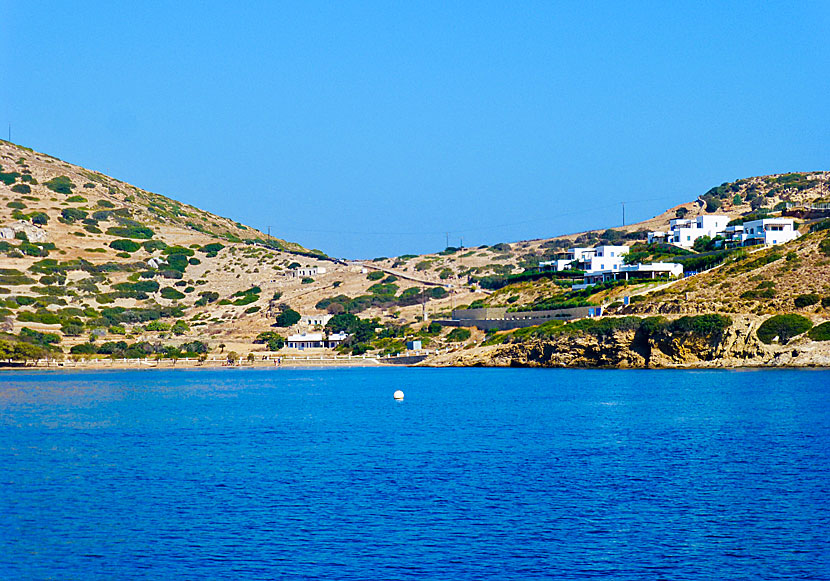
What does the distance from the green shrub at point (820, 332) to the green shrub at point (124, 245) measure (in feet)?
400

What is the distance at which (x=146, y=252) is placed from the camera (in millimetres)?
168000

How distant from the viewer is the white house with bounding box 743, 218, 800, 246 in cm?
12019

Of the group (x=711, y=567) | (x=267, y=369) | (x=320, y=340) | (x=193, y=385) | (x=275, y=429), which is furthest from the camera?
(x=320, y=340)

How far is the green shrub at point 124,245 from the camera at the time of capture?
166250 millimetres

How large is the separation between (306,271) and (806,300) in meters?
98.4

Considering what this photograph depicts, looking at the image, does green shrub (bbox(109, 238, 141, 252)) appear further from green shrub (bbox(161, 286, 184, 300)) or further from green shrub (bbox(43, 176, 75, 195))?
green shrub (bbox(43, 176, 75, 195))

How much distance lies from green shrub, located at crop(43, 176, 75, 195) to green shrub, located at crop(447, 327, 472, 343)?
109035 millimetres

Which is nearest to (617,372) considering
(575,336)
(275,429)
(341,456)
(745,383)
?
(575,336)

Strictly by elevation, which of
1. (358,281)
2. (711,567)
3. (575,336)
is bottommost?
(711,567)

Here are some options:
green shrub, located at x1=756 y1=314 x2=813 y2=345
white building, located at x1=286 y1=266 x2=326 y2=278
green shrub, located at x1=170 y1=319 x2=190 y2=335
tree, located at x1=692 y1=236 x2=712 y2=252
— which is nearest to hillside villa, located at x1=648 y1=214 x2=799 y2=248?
tree, located at x1=692 y1=236 x2=712 y2=252

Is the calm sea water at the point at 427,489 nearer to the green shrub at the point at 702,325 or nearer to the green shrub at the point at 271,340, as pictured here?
the green shrub at the point at 702,325

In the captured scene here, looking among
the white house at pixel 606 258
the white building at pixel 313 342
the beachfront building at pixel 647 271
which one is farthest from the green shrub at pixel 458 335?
the white house at pixel 606 258

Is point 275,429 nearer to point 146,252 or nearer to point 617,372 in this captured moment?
point 617,372

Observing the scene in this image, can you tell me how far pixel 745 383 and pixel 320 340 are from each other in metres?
65.4
